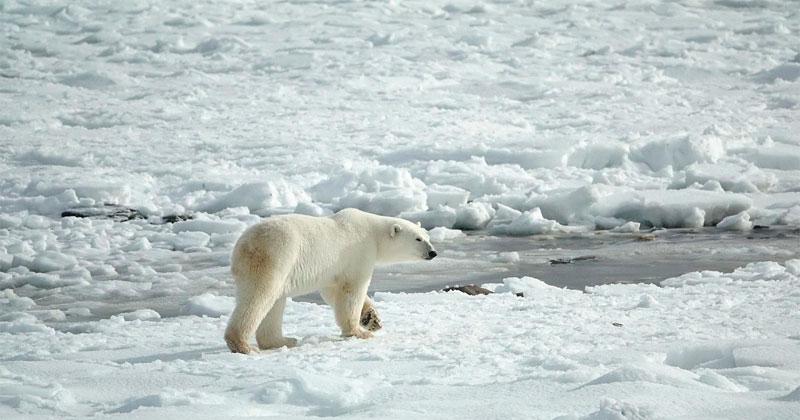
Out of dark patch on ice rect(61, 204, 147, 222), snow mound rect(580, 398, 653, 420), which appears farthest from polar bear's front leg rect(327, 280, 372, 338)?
dark patch on ice rect(61, 204, 147, 222)

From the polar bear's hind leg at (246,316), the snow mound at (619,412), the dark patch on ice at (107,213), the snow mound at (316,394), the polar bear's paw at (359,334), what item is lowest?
the dark patch on ice at (107,213)

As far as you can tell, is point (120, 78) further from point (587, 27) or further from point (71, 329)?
point (71, 329)

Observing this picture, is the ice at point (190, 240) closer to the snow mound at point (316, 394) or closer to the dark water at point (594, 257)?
the dark water at point (594, 257)

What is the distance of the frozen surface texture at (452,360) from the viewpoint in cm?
328

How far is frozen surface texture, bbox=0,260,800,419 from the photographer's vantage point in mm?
3279

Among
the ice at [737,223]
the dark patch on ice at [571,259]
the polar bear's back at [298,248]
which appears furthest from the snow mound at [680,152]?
the polar bear's back at [298,248]

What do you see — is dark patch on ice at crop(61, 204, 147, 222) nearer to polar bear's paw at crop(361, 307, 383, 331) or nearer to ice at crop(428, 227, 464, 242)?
ice at crop(428, 227, 464, 242)

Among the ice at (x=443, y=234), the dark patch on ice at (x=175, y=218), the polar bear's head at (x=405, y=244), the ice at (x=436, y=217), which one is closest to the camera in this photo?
the polar bear's head at (x=405, y=244)

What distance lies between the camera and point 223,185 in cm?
1290

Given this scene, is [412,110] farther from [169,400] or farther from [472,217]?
[169,400]

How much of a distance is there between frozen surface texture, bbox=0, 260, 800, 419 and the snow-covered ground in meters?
0.02

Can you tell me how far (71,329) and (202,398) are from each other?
9.72 ft

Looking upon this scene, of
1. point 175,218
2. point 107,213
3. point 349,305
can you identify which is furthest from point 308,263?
point 107,213

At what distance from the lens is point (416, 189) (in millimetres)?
12320
